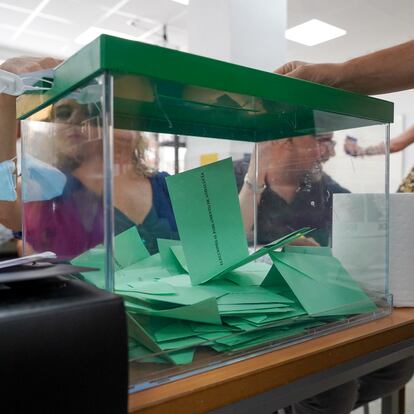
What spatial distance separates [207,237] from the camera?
568 millimetres

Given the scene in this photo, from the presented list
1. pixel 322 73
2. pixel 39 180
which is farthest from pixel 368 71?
pixel 39 180

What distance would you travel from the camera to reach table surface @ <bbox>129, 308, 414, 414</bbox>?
349mm

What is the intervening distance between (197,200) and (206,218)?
0.03 meters

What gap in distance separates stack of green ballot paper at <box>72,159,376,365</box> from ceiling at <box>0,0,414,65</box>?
2818 millimetres

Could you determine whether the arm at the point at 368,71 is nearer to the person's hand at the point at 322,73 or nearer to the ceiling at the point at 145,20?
the person's hand at the point at 322,73

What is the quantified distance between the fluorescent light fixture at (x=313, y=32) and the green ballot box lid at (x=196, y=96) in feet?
11.0

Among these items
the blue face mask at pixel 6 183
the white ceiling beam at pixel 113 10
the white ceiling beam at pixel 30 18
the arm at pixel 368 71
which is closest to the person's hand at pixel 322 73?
the arm at pixel 368 71

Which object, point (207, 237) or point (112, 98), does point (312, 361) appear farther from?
point (112, 98)

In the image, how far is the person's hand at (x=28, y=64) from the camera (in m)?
0.63

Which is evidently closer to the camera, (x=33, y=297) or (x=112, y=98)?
(x=33, y=297)

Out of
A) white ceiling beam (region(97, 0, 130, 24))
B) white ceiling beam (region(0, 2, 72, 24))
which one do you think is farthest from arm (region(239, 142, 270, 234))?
white ceiling beam (region(0, 2, 72, 24))

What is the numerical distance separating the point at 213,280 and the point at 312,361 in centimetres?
18

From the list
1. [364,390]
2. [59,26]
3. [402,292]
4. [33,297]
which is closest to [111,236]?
[33,297]

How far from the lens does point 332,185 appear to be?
76 cm
